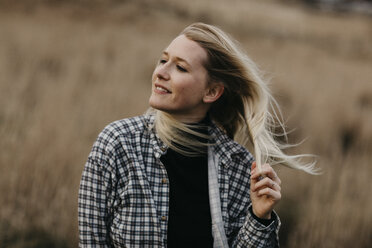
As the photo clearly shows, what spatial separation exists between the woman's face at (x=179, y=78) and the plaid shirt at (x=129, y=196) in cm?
13

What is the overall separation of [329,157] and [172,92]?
3230 millimetres

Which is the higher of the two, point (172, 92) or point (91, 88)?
point (91, 88)

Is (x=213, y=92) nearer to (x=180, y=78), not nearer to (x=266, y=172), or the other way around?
(x=180, y=78)

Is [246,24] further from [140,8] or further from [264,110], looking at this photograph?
[264,110]

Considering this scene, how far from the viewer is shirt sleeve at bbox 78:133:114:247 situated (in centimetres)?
150

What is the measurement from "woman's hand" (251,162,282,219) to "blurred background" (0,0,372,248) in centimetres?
135

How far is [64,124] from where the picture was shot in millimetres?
3693

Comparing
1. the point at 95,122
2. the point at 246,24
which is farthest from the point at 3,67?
the point at 246,24

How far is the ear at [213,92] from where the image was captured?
1.72 meters

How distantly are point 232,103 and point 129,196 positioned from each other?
0.67m

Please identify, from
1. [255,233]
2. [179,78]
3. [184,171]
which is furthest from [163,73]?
[255,233]

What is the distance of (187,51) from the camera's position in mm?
1625

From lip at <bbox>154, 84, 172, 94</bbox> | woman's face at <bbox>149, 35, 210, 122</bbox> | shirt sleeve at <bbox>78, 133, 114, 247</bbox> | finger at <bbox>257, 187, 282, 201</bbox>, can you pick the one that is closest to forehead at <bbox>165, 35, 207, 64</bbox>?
woman's face at <bbox>149, 35, 210, 122</bbox>

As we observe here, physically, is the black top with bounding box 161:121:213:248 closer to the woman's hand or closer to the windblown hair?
the windblown hair
